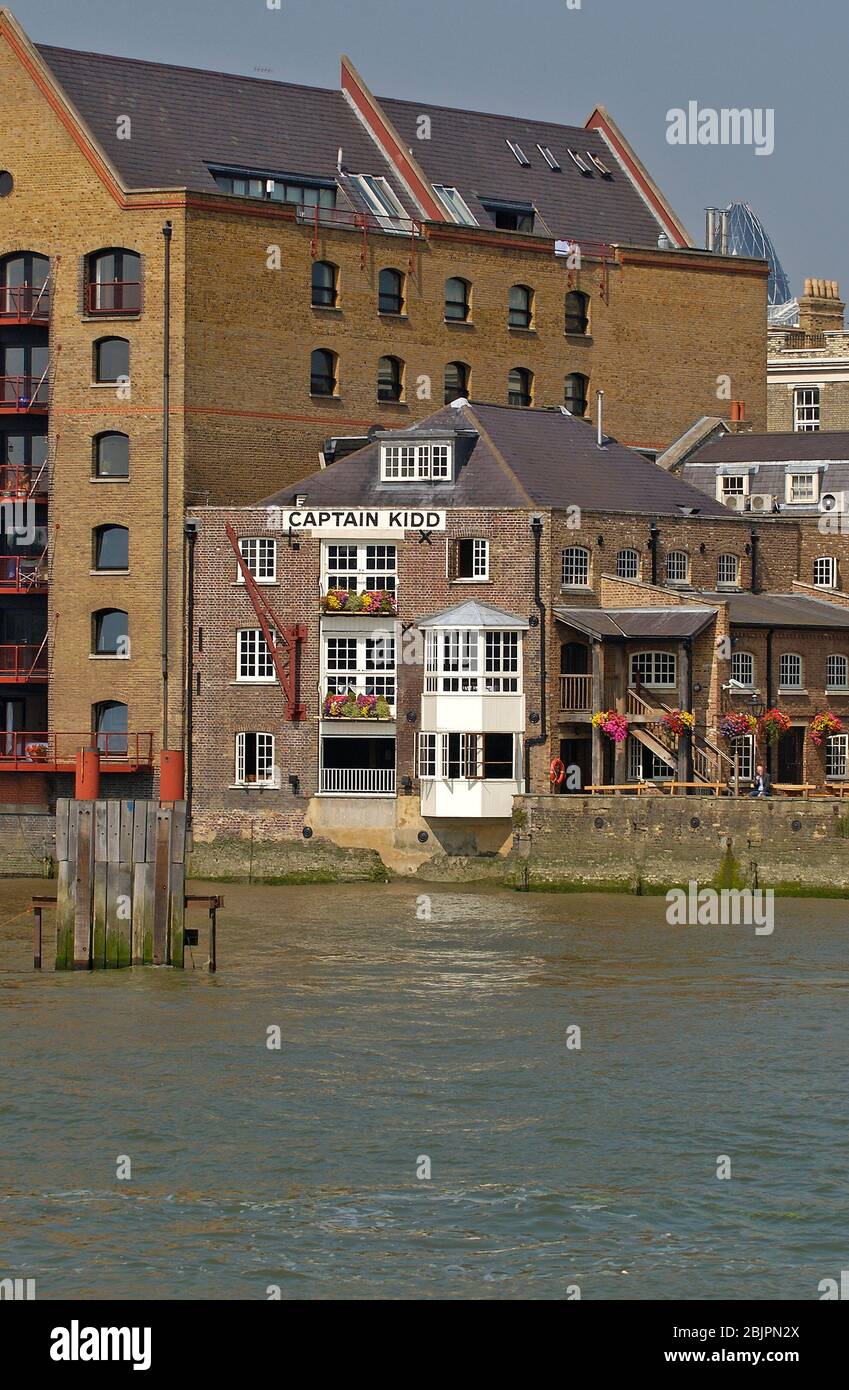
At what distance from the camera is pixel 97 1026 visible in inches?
1709

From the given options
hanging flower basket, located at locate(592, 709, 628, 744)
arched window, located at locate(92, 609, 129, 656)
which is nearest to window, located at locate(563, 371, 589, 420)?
arched window, located at locate(92, 609, 129, 656)

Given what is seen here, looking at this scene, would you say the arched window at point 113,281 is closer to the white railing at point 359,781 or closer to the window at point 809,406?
the white railing at point 359,781

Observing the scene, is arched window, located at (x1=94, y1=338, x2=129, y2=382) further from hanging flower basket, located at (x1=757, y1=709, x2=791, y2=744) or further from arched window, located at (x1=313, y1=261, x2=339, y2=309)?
hanging flower basket, located at (x1=757, y1=709, x2=791, y2=744)

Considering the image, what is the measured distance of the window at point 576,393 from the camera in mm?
81500

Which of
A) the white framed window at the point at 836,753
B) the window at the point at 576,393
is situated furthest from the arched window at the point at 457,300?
the white framed window at the point at 836,753

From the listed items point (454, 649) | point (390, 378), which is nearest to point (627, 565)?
point (454, 649)

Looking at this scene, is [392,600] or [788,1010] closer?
[788,1010]

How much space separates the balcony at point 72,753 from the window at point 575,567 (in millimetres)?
12113

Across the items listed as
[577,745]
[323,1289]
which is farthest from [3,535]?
[323,1289]

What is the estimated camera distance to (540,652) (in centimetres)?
6606

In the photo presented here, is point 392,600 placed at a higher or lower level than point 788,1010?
higher

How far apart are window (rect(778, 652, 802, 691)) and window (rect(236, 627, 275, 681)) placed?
1323cm

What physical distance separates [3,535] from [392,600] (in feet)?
44.1
